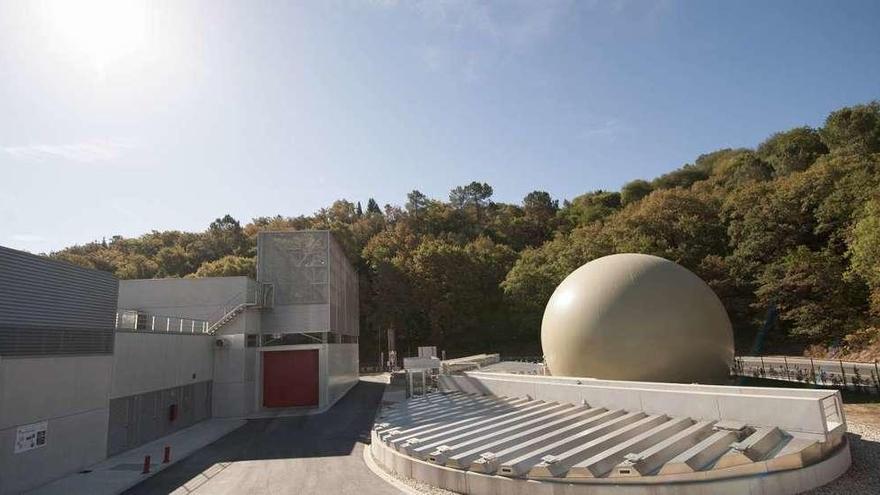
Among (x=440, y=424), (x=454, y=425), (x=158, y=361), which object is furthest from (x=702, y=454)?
(x=158, y=361)

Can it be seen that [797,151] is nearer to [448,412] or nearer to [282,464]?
[448,412]

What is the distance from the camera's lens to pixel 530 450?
1116 cm

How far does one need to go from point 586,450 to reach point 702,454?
2296 mm

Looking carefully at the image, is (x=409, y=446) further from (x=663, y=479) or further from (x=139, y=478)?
(x=139, y=478)

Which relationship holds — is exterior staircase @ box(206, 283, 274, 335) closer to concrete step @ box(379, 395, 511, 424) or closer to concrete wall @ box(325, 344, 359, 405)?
concrete wall @ box(325, 344, 359, 405)

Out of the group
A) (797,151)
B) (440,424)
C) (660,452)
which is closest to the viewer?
(660,452)

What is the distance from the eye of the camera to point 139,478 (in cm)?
1365

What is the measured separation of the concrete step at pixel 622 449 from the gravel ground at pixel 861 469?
9.48 ft

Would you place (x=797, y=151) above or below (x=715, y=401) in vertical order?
above

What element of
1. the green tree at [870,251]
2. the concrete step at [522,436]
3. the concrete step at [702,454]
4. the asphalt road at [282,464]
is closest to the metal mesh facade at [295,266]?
the asphalt road at [282,464]

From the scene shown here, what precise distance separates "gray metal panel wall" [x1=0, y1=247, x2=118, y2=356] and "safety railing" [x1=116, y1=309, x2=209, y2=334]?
1407 millimetres

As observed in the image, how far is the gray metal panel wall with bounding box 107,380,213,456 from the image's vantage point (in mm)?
16953

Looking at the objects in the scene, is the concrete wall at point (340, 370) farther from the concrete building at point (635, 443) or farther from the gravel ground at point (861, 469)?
the gravel ground at point (861, 469)

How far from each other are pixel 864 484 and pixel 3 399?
19.5 m
